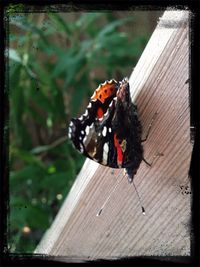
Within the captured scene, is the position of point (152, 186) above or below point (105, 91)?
below

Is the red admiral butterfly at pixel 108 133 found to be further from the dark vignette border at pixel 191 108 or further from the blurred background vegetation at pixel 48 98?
the blurred background vegetation at pixel 48 98

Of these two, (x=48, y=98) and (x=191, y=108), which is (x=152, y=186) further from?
(x=48, y=98)

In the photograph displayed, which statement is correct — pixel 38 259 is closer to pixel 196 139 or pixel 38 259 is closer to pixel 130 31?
pixel 196 139

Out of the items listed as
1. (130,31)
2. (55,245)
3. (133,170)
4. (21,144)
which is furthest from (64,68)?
(133,170)

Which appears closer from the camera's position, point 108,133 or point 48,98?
point 108,133

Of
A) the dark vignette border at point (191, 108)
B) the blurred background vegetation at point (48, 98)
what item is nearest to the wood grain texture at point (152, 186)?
the dark vignette border at point (191, 108)

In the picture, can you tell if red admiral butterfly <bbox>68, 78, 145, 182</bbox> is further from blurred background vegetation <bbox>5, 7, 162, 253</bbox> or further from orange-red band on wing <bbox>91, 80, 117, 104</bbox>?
blurred background vegetation <bbox>5, 7, 162, 253</bbox>

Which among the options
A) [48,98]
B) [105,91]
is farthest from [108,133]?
[48,98]
